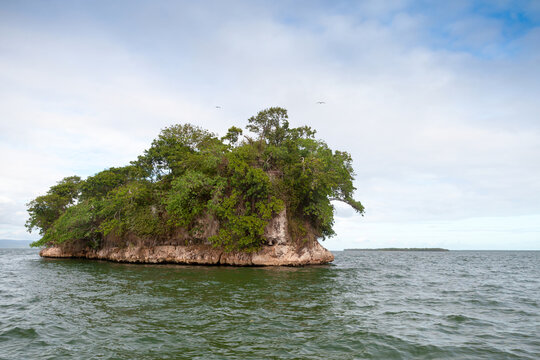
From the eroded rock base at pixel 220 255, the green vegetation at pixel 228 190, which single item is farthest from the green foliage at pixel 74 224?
the eroded rock base at pixel 220 255

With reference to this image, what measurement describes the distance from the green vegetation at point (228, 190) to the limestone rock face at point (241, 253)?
1.04 metres

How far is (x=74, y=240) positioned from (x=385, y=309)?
1589 inches

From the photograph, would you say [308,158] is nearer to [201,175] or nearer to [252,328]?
[201,175]

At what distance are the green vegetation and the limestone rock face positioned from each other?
104 centimetres

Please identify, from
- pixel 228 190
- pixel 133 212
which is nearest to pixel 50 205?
pixel 133 212

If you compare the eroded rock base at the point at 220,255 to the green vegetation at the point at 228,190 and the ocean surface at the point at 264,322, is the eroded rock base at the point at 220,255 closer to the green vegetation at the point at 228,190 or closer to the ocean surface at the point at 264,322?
the green vegetation at the point at 228,190

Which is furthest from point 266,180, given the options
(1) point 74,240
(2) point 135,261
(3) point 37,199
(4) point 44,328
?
(3) point 37,199

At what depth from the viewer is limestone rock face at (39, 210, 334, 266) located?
1083 inches

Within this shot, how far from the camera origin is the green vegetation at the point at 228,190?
26938mm

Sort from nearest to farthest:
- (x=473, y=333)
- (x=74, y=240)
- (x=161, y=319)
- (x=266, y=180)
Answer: (x=473, y=333) → (x=161, y=319) → (x=266, y=180) → (x=74, y=240)

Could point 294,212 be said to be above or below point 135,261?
above

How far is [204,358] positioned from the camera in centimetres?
636

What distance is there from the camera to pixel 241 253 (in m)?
27.8

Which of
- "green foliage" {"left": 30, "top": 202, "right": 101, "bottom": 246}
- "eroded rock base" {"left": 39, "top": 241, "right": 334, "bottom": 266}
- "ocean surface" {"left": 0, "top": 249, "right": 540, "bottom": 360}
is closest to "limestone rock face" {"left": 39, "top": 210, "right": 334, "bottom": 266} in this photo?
"eroded rock base" {"left": 39, "top": 241, "right": 334, "bottom": 266}
